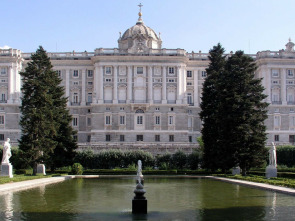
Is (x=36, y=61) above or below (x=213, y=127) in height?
above

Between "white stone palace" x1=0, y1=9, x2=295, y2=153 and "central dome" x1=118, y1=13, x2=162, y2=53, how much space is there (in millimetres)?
164

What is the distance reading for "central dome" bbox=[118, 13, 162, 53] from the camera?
232ft

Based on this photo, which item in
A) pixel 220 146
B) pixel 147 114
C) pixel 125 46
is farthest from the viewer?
pixel 125 46

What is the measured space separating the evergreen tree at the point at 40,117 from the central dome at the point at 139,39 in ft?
83.3

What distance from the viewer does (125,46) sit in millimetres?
74938

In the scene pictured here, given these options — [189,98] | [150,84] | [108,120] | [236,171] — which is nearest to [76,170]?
[236,171]

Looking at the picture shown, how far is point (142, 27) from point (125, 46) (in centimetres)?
453

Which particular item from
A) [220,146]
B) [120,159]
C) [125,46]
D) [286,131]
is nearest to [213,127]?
[220,146]

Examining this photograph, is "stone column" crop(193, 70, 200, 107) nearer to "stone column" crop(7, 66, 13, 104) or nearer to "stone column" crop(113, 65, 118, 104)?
"stone column" crop(113, 65, 118, 104)

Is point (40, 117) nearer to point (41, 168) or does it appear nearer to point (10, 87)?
point (41, 168)

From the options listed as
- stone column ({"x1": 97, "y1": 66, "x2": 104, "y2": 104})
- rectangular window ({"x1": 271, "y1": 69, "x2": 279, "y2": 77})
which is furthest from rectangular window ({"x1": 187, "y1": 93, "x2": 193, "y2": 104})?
stone column ({"x1": 97, "y1": 66, "x2": 104, "y2": 104})

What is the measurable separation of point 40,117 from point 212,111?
62.6 feet

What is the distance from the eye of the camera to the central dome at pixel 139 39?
232 ft

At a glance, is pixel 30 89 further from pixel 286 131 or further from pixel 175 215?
pixel 286 131
